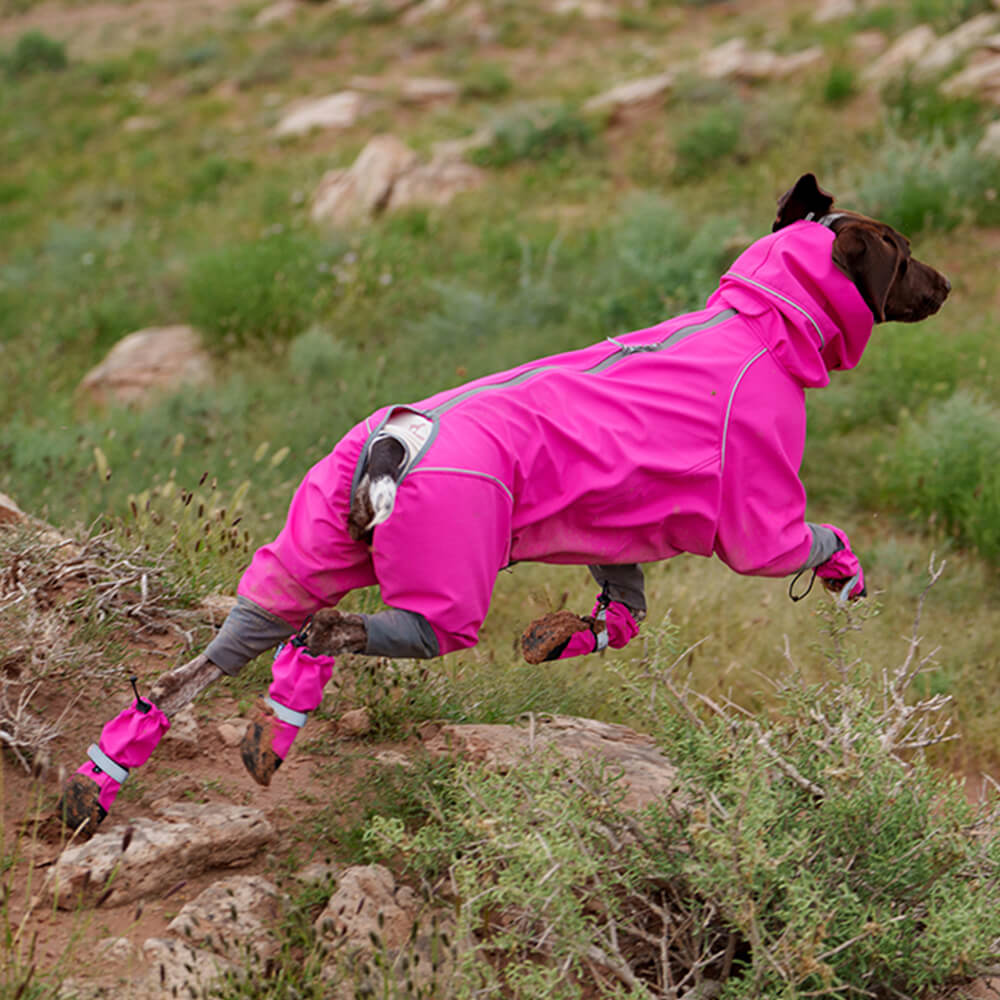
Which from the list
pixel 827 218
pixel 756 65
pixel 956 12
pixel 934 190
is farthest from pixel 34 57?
pixel 827 218

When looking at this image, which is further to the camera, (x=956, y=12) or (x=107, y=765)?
(x=956, y=12)

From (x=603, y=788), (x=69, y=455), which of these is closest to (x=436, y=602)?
(x=603, y=788)

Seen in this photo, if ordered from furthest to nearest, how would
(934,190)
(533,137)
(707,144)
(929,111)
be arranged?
(533,137)
(707,144)
(929,111)
(934,190)

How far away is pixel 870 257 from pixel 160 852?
2348 millimetres

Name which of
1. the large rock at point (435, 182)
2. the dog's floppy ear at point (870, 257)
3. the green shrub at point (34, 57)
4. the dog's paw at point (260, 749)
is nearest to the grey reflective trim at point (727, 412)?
the dog's floppy ear at point (870, 257)

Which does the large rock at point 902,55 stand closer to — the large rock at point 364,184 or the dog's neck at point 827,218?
the large rock at point 364,184

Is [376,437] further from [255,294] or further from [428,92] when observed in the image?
[428,92]

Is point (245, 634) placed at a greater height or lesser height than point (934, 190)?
greater

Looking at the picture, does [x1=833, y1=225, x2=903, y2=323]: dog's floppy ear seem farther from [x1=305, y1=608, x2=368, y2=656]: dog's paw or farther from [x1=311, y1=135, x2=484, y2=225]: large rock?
[x1=311, y1=135, x2=484, y2=225]: large rock

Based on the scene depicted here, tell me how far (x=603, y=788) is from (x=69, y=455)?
13.0 feet

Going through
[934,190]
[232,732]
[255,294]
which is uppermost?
[232,732]

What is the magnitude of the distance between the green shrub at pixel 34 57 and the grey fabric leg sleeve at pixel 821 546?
17842 mm

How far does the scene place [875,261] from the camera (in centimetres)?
289

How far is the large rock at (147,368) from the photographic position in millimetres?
7883
